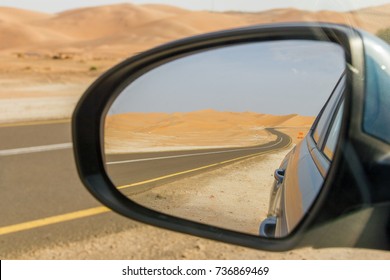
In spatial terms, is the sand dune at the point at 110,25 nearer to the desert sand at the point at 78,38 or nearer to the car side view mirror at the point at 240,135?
the desert sand at the point at 78,38

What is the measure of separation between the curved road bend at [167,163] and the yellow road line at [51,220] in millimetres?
2507

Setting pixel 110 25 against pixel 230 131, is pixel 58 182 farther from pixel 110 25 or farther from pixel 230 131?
pixel 110 25

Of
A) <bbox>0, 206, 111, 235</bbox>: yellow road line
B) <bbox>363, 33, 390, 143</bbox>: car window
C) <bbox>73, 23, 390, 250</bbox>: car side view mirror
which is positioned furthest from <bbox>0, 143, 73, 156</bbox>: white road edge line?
<bbox>363, 33, 390, 143</bbox>: car window

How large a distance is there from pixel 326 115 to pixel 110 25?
11287 cm

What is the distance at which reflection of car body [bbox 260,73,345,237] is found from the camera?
1.59 meters

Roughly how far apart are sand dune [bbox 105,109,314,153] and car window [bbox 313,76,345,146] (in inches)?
4.3

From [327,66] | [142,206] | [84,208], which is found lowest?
[84,208]

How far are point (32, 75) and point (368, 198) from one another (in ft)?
72.0

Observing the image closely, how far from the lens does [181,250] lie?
3.91m

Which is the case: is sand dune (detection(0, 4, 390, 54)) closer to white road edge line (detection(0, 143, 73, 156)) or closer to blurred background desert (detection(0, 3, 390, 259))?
blurred background desert (detection(0, 3, 390, 259))

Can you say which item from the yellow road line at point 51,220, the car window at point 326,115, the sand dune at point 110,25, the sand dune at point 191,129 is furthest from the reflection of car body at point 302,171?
the sand dune at point 110,25

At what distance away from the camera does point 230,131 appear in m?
1.76

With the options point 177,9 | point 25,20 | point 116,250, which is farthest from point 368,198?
point 177,9

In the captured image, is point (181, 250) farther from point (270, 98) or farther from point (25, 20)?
point (25, 20)
